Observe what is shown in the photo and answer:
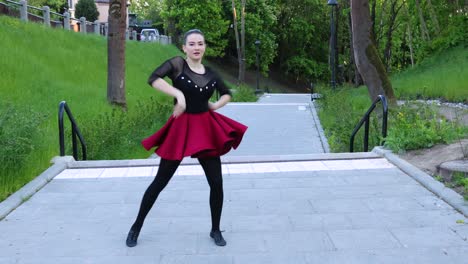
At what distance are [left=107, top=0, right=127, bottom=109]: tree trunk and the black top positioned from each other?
12.5 m

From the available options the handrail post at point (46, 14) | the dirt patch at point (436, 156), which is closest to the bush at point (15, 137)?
the dirt patch at point (436, 156)

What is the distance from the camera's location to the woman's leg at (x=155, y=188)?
169 inches

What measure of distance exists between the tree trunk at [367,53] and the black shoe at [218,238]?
35.9 ft

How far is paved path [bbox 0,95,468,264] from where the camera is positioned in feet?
14.2

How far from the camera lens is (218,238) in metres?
4.54

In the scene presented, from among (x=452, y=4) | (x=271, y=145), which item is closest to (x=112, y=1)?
(x=271, y=145)

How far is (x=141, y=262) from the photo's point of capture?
4180 millimetres

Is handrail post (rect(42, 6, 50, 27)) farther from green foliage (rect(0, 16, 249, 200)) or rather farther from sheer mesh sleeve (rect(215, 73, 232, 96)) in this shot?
sheer mesh sleeve (rect(215, 73, 232, 96))

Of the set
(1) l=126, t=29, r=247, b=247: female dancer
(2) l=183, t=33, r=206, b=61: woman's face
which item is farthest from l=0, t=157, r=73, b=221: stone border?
(2) l=183, t=33, r=206, b=61: woman's face

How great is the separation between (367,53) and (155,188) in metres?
11.6

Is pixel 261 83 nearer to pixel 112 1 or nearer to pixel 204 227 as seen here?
pixel 112 1

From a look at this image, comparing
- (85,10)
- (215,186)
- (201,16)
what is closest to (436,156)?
(215,186)

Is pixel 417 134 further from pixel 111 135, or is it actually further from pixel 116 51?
pixel 116 51

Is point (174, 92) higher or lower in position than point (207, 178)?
higher
